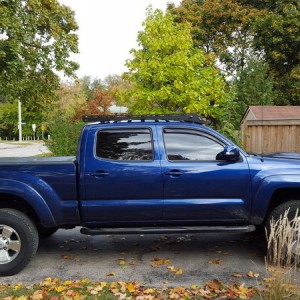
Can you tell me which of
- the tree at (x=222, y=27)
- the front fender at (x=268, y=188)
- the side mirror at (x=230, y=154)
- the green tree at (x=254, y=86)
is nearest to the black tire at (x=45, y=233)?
the side mirror at (x=230, y=154)

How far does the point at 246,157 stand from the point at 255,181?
0.32 m

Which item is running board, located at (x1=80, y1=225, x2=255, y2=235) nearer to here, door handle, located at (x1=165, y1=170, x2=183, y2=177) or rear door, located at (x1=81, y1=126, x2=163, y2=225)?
rear door, located at (x1=81, y1=126, x2=163, y2=225)

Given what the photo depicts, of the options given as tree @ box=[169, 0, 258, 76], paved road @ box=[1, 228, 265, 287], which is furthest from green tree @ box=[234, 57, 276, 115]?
paved road @ box=[1, 228, 265, 287]

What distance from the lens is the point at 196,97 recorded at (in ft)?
41.3

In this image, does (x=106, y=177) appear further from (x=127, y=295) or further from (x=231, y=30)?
(x=231, y=30)

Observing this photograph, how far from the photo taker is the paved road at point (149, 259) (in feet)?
15.3

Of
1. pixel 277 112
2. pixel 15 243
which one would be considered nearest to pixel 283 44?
pixel 277 112

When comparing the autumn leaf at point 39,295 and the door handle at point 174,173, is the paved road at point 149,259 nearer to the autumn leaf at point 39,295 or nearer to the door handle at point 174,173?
the autumn leaf at point 39,295

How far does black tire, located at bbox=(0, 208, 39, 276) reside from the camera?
A: 473 centimetres

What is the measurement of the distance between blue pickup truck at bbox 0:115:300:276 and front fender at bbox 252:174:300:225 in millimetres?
12

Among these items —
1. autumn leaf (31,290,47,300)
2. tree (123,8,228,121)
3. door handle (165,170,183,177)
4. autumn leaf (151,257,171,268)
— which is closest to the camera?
autumn leaf (31,290,47,300)

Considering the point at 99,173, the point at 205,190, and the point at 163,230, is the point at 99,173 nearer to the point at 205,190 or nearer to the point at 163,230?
the point at 163,230

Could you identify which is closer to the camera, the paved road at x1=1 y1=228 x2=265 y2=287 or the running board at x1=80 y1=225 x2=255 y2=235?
the paved road at x1=1 y1=228 x2=265 y2=287

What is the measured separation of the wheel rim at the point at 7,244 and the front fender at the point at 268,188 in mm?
2923
